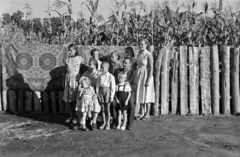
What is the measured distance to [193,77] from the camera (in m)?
8.89

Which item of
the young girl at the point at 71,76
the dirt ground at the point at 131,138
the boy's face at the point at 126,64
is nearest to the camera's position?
the dirt ground at the point at 131,138

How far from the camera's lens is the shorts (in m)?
7.26

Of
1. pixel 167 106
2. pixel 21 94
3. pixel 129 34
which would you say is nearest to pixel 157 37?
pixel 129 34

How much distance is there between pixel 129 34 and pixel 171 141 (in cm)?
462

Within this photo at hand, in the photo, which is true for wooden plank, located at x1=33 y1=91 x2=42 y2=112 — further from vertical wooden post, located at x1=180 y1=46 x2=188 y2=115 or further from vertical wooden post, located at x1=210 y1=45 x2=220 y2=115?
vertical wooden post, located at x1=210 y1=45 x2=220 y2=115

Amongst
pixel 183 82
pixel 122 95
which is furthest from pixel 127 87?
pixel 183 82

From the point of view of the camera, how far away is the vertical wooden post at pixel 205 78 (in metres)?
8.88

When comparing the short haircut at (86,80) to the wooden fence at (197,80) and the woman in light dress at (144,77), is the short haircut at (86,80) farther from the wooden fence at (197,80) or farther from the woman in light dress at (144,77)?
the wooden fence at (197,80)

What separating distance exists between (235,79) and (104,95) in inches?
145

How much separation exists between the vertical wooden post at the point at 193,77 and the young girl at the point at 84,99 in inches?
114

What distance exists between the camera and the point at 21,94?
30.5 feet

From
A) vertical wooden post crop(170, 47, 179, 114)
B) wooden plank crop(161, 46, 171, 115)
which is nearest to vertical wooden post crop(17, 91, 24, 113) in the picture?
wooden plank crop(161, 46, 171, 115)

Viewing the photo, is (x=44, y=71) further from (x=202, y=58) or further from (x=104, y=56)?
(x=202, y=58)

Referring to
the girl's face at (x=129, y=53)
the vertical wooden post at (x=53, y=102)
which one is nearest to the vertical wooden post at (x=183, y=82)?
the girl's face at (x=129, y=53)
